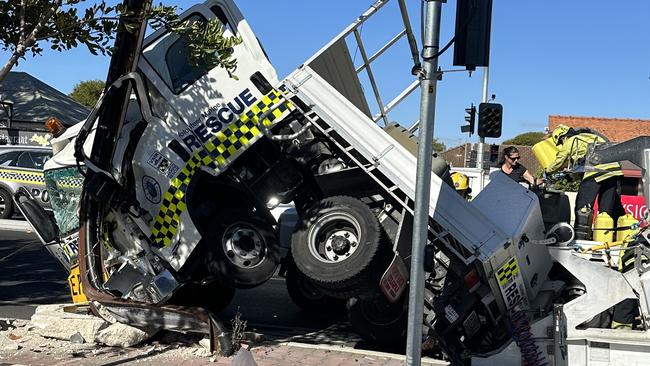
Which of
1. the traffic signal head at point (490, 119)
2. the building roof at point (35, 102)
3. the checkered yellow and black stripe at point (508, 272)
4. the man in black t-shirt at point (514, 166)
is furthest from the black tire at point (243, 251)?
the building roof at point (35, 102)

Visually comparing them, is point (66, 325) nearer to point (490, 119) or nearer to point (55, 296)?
point (55, 296)

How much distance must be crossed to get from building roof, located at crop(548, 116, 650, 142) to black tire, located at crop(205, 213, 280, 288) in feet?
143

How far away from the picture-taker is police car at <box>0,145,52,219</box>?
1510 cm

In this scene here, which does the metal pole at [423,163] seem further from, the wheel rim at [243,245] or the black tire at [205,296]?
the black tire at [205,296]

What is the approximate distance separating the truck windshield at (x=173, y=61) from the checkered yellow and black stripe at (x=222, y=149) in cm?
61

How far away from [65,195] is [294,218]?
2251mm

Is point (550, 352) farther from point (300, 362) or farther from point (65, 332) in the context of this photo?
point (65, 332)

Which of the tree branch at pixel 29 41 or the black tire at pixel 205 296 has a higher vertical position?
the tree branch at pixel 29 41

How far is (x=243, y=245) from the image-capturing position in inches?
248

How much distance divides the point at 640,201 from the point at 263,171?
334cm

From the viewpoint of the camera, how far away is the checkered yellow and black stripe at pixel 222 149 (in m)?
6.18

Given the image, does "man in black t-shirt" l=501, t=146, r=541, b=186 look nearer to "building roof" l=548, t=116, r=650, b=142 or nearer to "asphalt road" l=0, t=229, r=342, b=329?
"asphalt road" l=0, t=229, r=342, b=329

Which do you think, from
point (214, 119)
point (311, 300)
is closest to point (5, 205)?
point (311, 300)

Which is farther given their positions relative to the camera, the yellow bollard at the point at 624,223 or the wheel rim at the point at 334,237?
the yellow bollard at the point at 624,223
